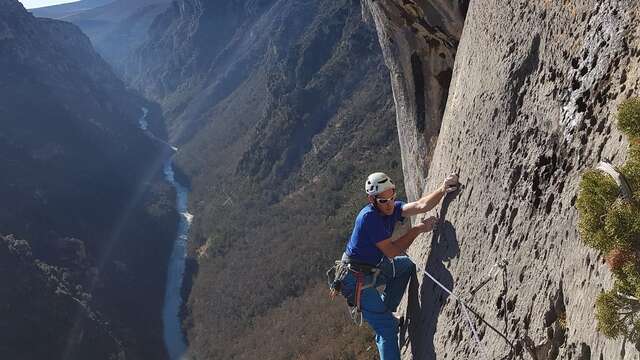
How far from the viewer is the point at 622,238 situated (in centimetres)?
443

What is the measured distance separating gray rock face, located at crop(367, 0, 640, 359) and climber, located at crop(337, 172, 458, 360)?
0.29 metres

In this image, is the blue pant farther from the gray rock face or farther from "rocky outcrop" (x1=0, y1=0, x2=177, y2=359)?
"rocky outcrop" (x1=0, y1=0, x2=177, y2=359)

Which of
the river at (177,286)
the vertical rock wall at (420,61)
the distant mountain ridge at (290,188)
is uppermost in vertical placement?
the vertical rock wall at (420,61)

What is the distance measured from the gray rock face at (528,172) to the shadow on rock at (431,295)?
0.6 inches

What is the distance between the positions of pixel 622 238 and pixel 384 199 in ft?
12.7

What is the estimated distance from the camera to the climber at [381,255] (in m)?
8.07

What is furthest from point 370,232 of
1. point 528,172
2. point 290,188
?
point 290,188

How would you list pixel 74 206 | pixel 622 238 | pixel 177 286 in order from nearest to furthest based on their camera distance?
pixel 622 238
pixel 177 286
pixel 74 206

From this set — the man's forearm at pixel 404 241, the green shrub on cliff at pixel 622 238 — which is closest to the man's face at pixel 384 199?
the man's forearm at pixel 404 241

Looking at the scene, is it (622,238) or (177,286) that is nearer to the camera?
(622,238)

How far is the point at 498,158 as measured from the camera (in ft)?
23.9

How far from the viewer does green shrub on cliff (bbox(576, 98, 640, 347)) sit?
4402mm

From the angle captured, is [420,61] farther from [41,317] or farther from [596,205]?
[41,317]

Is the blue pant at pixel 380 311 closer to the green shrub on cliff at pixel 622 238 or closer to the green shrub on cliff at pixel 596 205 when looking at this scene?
the green shrub on cliff at pixel 596 205
